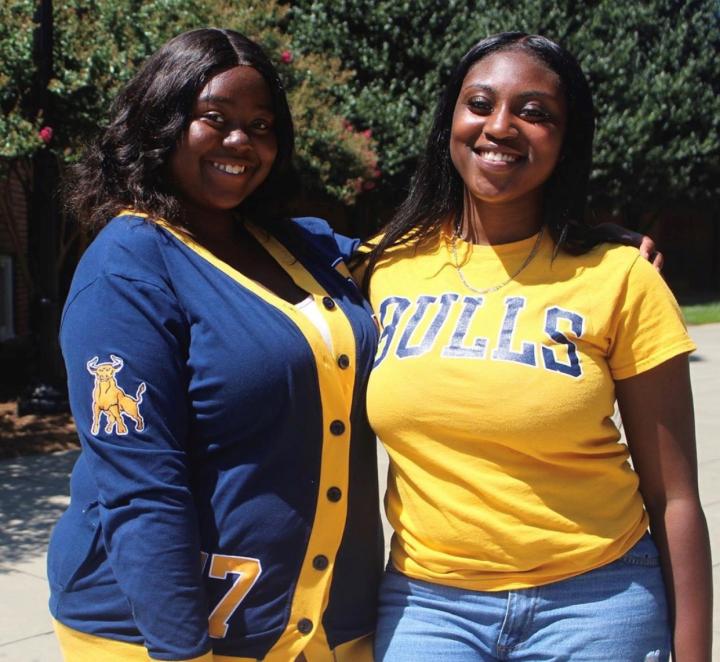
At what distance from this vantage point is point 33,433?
7863mm

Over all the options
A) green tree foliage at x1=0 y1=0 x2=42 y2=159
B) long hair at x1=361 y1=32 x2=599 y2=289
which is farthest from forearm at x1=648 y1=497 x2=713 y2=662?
green tree foliage at x1=0 y1=0 x2=42 y2=159

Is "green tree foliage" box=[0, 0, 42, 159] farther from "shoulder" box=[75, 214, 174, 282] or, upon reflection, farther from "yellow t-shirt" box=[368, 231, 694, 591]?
"yellow t-shirt" box=[368, 231, 694, 591]

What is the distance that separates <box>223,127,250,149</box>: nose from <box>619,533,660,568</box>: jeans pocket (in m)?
1.17

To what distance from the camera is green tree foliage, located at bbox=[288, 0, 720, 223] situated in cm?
1294

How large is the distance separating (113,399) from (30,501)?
4.62m

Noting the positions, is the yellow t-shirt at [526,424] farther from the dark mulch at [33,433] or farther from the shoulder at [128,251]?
the dark mulch at [33,433]

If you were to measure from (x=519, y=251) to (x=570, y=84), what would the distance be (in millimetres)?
392

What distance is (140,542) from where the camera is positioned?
5.70 feet

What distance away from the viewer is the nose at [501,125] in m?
2.16

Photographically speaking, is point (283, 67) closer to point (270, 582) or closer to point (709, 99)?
point (270, 582)

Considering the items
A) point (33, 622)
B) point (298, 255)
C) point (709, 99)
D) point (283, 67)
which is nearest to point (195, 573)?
point (298, 255)

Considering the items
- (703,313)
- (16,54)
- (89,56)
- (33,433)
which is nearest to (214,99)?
(16,54)

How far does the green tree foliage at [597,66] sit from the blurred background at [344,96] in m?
0.03

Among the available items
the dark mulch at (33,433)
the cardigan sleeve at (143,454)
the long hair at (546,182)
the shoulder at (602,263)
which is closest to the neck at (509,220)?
the long hair at (546,182)
